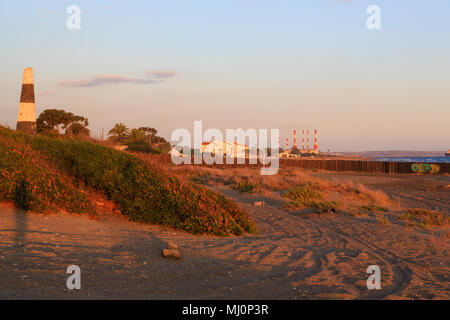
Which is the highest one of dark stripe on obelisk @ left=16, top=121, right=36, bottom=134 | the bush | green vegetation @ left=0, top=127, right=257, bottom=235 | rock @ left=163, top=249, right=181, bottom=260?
dark stripe on obelisk @ left=16, top=121, right=36, bottom=134

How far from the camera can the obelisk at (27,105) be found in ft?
69.6

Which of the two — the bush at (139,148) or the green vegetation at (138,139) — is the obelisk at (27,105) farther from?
the bush at (139,148)

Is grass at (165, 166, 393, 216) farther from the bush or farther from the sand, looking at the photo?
the bush

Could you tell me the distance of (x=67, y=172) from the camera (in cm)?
1232

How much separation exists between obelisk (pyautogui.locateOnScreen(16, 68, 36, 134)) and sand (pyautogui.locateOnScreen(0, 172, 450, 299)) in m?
13.0

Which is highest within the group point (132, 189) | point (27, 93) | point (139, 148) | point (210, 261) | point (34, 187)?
point (27, 93)

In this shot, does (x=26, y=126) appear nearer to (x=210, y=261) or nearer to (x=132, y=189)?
(x=132, y=189)

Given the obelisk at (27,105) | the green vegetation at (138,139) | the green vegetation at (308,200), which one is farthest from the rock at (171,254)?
the green vegetation at (138,139)

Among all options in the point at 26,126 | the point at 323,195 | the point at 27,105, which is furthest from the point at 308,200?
the point at 27,105

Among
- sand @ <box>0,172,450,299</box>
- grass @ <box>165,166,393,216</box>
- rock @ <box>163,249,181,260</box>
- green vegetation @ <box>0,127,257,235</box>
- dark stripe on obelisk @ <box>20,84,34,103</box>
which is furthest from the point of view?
dark stripe on obelisk @ <box>20,84,34,103</box>

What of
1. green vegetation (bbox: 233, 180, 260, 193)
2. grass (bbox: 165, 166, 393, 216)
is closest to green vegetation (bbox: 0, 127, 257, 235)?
grass (bbox: 165, 166, 393, 216)

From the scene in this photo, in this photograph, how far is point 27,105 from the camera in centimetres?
2138

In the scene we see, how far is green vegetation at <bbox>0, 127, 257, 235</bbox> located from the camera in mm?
9984

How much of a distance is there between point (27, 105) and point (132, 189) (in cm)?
1319
